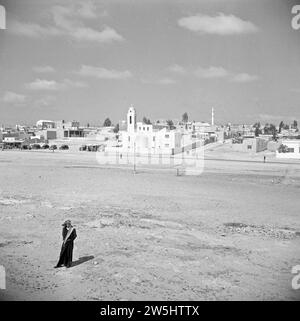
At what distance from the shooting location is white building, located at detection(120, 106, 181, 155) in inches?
1625

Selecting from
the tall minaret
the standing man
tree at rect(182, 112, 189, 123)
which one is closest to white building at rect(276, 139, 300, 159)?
the tall minaret

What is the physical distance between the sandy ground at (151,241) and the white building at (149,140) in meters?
23.0

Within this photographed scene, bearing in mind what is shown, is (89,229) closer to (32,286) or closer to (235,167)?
(32,286)

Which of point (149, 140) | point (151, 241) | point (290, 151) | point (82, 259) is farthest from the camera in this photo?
point (149, 140)

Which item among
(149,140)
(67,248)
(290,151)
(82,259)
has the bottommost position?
(82,259)

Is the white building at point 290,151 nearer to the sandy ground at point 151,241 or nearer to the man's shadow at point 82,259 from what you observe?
the sandy ground at point 151,241

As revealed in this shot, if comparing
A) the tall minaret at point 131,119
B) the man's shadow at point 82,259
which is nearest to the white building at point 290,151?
the tall minaret at point 131,119

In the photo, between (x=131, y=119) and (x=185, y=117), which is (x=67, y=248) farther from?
(x=185, y=117)

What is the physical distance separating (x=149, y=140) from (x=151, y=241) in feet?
112

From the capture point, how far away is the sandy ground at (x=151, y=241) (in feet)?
21.6

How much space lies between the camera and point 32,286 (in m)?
6.59

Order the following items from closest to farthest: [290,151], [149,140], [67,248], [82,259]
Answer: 1. [67,248]
2. [82,259]
3. [290,151]
4. [149,140]

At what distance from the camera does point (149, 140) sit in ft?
141

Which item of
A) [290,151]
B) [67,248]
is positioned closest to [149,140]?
[290,151]
